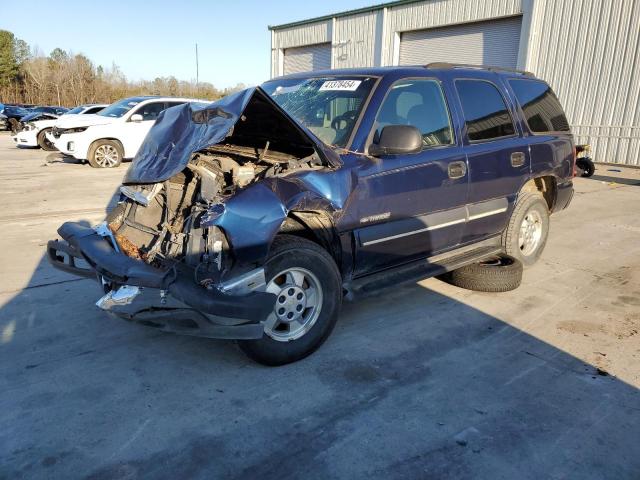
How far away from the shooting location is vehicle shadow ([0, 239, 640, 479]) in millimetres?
2463

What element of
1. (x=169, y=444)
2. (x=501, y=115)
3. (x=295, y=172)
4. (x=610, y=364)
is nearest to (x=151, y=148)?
(x=295, y=172)

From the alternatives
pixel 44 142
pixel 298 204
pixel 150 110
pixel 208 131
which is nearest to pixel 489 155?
pixel 298 204

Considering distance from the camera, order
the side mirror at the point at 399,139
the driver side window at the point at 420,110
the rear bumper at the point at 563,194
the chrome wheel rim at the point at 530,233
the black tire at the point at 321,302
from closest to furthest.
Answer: the black tire at the point at 321,302 < the side mirror at the point at 399,139 < the driver side window at the point at 420,110 < the chrome wheel rim at the point at 530,233 < the rear bumper at the point at 563,194

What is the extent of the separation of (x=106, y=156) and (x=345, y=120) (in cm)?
1113

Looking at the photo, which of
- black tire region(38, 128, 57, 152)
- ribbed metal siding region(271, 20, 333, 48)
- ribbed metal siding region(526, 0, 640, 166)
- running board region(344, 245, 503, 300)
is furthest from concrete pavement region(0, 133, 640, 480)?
ribbed metal siding region(271, 20, 333, 48)

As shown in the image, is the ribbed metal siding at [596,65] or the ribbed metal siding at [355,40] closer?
the ribbed metal siding at [596,65]

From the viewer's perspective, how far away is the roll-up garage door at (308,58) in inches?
938

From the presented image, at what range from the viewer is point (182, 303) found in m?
2.89

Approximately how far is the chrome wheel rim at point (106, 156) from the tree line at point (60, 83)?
36.2 meters

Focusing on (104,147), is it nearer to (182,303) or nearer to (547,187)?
(547,187)

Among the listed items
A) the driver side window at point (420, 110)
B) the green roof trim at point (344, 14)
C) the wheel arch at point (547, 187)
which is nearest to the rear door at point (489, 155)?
the driver side window at point (420, 110)

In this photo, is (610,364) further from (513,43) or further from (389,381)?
(513,43)

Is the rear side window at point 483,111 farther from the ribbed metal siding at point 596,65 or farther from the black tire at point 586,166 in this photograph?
the ribbed metal siding at point 596,65

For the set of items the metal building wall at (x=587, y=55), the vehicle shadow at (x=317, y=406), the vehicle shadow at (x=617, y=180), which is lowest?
the vehicle shadow at (x=317, y=406)
